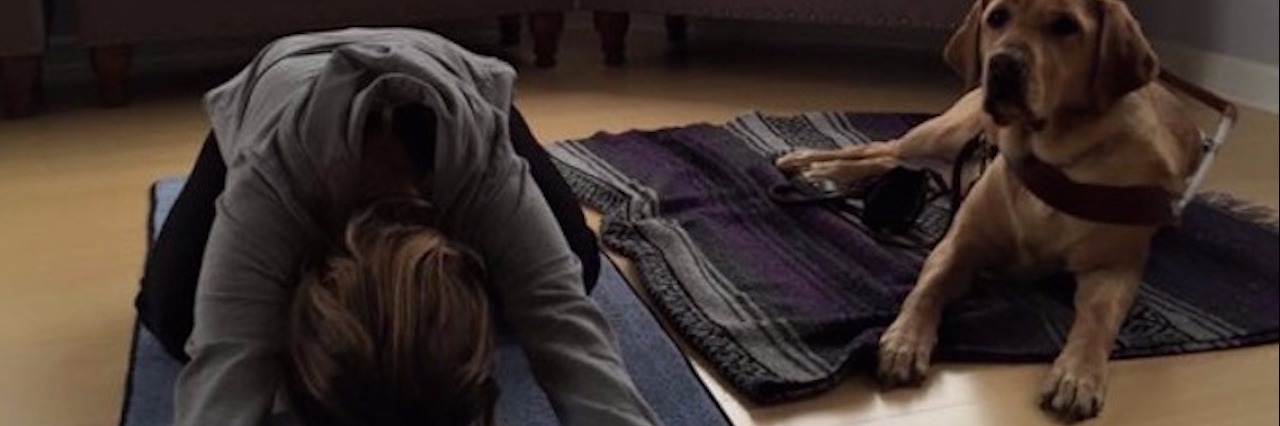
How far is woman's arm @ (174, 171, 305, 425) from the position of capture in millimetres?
1076

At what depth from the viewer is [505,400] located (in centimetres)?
163

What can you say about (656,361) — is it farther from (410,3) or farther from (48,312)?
(410,3)

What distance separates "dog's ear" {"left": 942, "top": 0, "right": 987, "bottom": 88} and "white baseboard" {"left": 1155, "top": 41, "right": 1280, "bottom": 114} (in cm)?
25

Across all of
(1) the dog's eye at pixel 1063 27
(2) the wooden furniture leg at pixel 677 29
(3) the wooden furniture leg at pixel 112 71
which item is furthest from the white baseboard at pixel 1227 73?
(3) the wooden furniture leg at pixel 112 71

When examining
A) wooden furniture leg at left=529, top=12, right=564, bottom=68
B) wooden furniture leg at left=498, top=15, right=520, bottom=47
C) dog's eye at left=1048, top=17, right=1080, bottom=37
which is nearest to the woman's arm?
dog's eye at left=1048, top=17, right=1080, bottom=37

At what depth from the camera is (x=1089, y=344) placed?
5.62 feet

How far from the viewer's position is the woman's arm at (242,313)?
1.08 metres

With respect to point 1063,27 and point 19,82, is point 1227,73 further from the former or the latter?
point 19,82

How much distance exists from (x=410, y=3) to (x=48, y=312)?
1489 millimetres

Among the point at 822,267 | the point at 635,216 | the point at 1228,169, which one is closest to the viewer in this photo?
the point at 1228,169

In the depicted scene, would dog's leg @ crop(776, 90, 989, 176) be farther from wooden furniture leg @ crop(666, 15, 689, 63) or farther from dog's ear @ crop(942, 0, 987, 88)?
wooden furniture leg @ crop(666, 15, 689, 63)

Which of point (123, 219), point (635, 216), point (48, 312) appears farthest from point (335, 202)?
point (123, 219)

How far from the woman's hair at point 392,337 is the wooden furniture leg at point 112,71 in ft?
7.29

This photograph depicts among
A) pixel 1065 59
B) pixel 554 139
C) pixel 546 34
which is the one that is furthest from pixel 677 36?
pixel 1065 59
